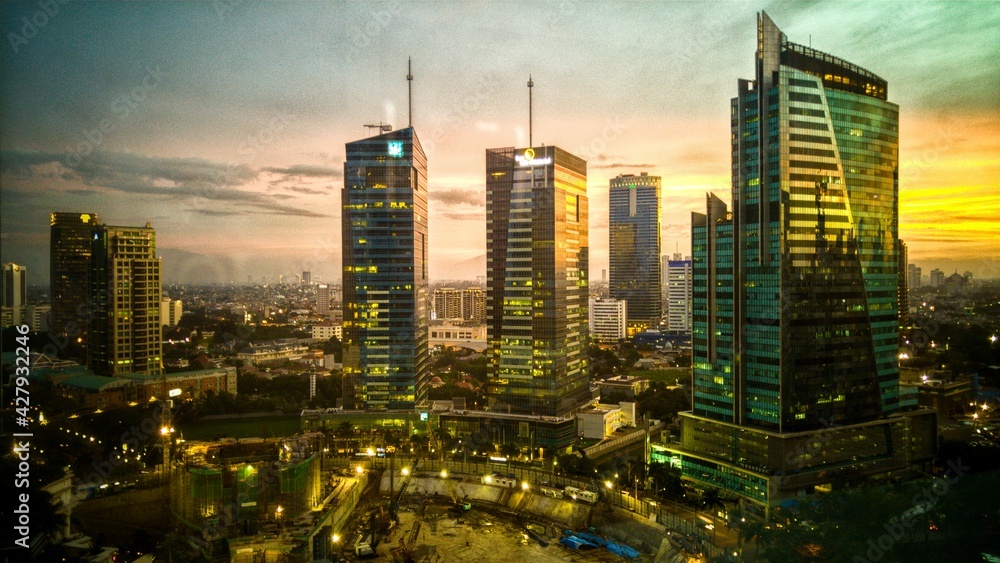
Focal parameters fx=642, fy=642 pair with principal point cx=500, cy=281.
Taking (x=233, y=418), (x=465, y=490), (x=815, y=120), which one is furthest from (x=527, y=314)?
(x=233, y=418)

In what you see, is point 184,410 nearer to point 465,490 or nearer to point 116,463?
point 116,463

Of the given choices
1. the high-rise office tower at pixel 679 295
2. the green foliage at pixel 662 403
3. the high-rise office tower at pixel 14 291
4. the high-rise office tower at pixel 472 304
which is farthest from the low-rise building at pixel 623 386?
the high-rise office tower at pixel 472 304

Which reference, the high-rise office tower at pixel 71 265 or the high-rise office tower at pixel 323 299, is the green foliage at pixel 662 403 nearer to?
the high-rise office tower at pixel 71 265

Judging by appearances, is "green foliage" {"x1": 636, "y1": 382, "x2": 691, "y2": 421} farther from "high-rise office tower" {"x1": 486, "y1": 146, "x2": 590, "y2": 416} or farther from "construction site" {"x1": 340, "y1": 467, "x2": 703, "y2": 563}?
"construction site" {"x1": 340, "y1": 467, "x2": 703, "y2": 563}

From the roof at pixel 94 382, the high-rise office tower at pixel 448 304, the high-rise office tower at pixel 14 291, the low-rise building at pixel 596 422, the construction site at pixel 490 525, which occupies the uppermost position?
the high-rise office tower at pixel 14 291

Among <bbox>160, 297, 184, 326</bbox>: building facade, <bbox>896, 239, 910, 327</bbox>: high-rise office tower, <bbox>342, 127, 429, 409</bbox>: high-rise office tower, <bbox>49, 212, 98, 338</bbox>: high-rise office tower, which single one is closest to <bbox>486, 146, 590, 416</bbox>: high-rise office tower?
<bbox>342, 127, 429, 409</bbox>: high-rise office tower
